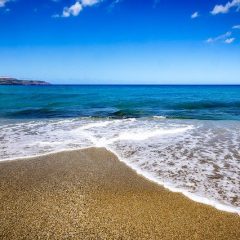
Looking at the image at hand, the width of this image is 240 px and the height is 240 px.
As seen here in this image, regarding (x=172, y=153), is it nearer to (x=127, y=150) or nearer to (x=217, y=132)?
(x=127, y=150)

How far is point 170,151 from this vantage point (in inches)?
380

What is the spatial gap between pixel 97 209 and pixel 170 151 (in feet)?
16.2

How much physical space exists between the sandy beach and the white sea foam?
23.5 inches

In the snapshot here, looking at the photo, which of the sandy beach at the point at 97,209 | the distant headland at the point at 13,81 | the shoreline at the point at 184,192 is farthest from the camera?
the distant headland at the point at 13,81

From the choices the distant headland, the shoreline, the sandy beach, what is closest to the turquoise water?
the shoreline

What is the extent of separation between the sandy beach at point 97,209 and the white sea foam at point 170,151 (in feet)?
1.96

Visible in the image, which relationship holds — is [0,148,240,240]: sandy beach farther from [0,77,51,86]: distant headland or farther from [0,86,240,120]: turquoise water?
[0,77,51,86]: distant headland

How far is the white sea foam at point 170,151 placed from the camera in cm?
640

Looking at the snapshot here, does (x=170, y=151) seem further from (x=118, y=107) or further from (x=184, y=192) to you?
(x=118, y=107)

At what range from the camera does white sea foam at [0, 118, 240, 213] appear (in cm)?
640

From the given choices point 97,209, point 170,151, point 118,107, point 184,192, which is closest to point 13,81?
point 118,107

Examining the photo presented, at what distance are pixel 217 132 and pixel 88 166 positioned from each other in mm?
7972

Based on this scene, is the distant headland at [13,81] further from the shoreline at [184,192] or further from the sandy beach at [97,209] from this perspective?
the sandy beach at [97,209]

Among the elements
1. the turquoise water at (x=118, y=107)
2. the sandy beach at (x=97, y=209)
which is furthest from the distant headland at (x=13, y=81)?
the sandy beach at (x=97, y=209)
